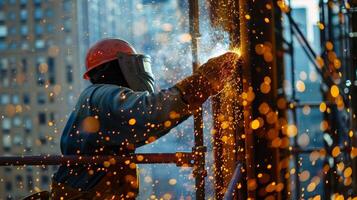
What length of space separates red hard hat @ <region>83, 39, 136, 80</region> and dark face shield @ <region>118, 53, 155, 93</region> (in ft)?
0.22

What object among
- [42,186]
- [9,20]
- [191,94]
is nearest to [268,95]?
[191,94]

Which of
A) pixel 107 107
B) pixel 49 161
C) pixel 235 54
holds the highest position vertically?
pixel 235 54

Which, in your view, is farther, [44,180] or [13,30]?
[44,180]

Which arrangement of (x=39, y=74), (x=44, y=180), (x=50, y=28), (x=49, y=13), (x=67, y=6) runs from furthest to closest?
(x=44, y=180) < (x=39, y=74) < (x=50, y=28) < (x=49, y=13) < (x=67, y=6)

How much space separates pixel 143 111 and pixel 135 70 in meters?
0.33

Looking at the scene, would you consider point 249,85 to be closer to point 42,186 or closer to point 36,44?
point 36,44

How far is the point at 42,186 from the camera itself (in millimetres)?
6055

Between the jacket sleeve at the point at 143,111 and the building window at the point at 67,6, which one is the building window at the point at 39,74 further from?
the jacket sleeve at the point at 143,111

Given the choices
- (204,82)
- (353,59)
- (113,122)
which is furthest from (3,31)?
(204,82)

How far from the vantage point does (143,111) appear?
1.87 metres

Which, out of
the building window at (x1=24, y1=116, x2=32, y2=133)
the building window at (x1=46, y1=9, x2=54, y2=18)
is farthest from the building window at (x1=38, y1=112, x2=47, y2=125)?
the building window at (x1=46, y1=9, x2=54, y2=18)

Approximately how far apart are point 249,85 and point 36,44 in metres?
3.92

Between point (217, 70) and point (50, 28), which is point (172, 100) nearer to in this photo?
point (217, 70)

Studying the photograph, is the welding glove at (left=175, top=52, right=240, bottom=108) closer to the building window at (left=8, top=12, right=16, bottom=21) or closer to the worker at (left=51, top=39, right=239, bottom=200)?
the worker at (left=51, top=39, right=239, bottom=200)
